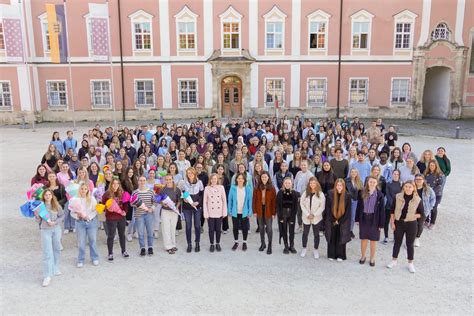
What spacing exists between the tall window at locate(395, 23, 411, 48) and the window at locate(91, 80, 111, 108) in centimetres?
2125

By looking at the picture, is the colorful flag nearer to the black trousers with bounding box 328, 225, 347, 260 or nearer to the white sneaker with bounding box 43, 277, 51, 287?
the white sneaker with bounding box 43, 277, 51, 287

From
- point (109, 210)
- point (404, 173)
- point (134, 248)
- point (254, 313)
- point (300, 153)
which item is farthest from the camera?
point (300, 153)

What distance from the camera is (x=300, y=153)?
9969mm

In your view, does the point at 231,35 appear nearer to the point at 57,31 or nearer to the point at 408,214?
the point at 57,31

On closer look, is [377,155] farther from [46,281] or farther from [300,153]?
[46,281]

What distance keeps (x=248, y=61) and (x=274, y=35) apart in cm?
281

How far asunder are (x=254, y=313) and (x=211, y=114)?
24.9 meters

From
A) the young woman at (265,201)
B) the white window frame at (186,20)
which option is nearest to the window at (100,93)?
the white window frame at (186,20)

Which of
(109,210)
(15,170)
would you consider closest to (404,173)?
(109,210)

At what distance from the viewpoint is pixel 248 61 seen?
28906 mm

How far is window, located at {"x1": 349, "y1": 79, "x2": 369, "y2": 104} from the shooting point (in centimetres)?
3030

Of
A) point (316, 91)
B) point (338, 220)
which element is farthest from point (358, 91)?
point (338, 220)

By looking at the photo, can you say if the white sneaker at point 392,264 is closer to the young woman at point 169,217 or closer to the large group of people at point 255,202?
the large group of people at point 255,202

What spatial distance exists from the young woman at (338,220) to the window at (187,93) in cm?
2347
